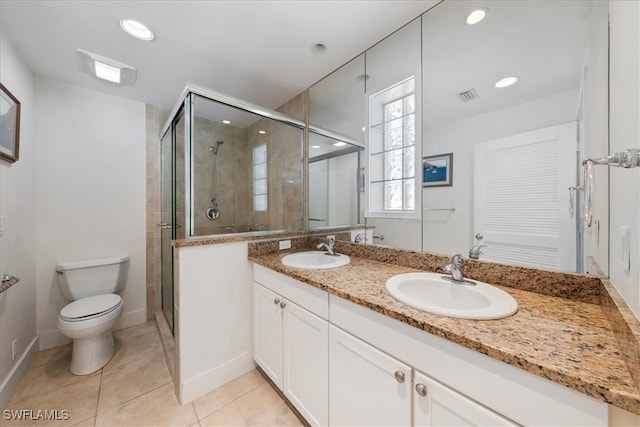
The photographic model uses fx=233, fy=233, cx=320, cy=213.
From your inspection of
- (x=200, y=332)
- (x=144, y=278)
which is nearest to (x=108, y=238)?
(x=144, y=278)

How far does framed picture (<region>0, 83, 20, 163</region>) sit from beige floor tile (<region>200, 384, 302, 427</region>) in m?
2.00

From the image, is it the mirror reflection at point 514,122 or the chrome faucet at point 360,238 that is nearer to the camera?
the mirror reflection at point 514,122

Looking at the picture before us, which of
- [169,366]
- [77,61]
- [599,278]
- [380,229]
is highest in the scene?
[77,61]

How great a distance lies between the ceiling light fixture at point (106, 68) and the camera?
5.47 ft

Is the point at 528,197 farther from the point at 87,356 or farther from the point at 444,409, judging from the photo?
the point at 87,356

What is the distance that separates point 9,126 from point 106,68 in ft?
2.37

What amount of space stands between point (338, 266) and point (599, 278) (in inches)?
42.7

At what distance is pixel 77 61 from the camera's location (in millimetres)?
1731

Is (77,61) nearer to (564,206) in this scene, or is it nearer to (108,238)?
(108,238)

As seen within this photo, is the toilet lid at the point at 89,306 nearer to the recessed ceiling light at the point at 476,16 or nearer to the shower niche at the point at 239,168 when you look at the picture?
the shower niche at the point at 239,168

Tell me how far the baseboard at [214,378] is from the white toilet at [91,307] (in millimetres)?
813

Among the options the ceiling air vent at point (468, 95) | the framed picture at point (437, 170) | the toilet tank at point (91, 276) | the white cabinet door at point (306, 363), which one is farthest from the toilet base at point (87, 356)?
the ceiling air vent at point (468, 95)

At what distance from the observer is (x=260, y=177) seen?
2.46 metres

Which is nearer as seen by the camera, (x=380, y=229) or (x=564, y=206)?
(x=564, y=206)
